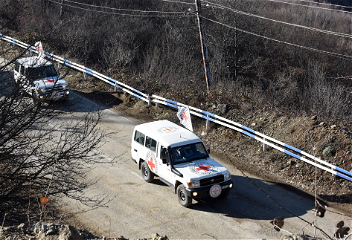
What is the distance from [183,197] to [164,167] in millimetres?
1123

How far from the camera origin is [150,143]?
12422 millimetres

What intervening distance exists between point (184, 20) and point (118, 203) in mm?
28805

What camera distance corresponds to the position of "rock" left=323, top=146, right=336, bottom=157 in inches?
516

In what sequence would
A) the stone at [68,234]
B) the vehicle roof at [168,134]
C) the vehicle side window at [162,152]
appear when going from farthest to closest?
the vehicle roof at [168,134], the vehicle side window at [162,152], the stone at [68,234]

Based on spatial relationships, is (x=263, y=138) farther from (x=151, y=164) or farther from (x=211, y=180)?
(x=151, y=164)

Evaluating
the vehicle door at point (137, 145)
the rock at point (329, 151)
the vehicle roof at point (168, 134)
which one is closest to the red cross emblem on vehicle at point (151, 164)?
the vehicle door at point (137, 145)

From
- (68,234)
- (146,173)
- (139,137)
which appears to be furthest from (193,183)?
(68,234)

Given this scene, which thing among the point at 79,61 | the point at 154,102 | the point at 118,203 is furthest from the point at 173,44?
the point at 118,203

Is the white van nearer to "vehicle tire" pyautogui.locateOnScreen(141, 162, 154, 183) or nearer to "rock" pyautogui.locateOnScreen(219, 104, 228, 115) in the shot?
"vehicle tire" pyautogui.locateOnScreen(141, 162, 154, 183)

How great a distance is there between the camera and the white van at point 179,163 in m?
10.8

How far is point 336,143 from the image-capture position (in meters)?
13.3

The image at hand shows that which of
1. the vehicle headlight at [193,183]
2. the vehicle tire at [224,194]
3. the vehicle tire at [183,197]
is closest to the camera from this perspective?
the vehicle headlight at [193,183]

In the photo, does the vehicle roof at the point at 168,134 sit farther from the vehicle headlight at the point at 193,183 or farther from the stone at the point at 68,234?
the stone at the point at 68,234

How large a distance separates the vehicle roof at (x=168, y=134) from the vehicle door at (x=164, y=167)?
221mm
